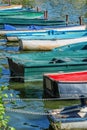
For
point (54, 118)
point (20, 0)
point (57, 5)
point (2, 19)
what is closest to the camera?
point (54, 118)

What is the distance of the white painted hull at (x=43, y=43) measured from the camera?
2408 cm

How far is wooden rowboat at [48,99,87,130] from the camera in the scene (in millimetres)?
10992

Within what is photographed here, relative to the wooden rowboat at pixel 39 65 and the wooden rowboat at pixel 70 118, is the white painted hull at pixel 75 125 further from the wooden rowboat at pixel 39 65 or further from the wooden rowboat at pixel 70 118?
the wooden rowboat at pixel 39 65

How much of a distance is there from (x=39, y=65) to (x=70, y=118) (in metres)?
5.89

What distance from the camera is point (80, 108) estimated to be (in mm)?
11500

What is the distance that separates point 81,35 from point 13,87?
9819 millimetres

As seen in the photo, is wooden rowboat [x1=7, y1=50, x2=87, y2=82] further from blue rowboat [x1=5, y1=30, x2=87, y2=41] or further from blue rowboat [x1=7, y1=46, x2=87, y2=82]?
blue rowboat [x1=5, y1=30, x2=87, y2=41]

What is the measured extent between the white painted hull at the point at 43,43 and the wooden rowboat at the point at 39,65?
218 inches

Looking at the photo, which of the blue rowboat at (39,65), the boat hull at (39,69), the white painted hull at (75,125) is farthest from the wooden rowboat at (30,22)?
the white painted hull at (75,125)

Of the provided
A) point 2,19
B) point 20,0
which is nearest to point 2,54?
point 2,19

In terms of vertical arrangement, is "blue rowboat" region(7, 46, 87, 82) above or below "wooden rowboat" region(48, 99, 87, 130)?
below

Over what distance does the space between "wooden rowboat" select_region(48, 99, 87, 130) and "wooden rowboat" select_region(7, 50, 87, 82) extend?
528 cm

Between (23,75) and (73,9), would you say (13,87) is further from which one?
(73,9)

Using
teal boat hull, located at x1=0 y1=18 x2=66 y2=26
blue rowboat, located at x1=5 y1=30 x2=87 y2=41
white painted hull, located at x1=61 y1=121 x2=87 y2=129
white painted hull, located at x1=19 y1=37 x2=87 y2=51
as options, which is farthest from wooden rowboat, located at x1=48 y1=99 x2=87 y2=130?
teal boat hull, located at x1=0 y1=18 x2=66 y2=26
